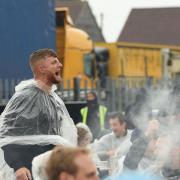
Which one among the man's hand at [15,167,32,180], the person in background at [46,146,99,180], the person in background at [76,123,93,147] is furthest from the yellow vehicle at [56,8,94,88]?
the person in background at [46,146,99,180]

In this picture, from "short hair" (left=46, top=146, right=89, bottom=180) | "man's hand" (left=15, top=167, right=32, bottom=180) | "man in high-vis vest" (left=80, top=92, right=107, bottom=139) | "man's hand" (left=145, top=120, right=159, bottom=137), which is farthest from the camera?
"man in high-vis vest" (left=80, top=92, right=107, bottom=139)

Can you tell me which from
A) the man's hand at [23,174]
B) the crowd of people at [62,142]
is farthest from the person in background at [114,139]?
the man's hand at [23,174]

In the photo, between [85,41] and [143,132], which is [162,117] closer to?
[143,132]

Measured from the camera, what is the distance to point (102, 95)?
16.3 metres

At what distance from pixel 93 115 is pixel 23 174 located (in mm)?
7798

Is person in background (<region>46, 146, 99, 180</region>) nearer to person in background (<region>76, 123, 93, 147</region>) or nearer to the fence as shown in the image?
person in background (<region>76, 123, 93, 147</region>)

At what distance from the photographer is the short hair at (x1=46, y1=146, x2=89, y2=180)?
3955mm

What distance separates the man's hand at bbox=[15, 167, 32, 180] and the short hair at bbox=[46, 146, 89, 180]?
6.82 feet

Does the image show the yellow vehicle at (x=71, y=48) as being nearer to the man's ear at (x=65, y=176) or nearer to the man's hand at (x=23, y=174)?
the man's hand at (x=23, y=174)

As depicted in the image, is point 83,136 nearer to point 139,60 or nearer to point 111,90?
point 111,90

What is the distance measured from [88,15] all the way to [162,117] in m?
64.9

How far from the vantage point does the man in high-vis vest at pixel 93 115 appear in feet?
45.1

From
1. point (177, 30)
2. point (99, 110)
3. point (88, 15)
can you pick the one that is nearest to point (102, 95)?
point (99, 110)

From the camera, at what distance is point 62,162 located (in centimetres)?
396
